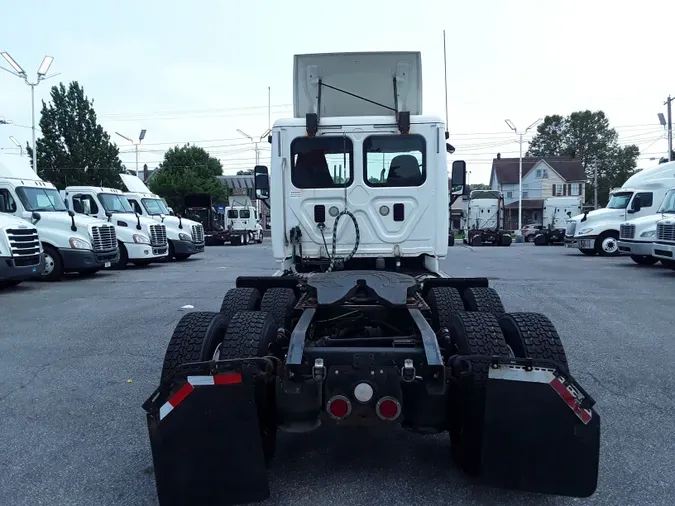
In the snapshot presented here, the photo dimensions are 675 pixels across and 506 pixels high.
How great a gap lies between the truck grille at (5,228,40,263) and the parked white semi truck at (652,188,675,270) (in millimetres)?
14985

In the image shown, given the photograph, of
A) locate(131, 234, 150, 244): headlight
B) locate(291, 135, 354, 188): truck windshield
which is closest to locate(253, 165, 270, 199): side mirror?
locate(291, 135, 354, 188): truck windshield

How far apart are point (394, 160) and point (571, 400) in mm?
3984

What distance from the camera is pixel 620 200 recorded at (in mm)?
22359

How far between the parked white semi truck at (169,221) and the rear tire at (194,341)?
17.8 m

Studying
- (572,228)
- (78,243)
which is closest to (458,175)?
(78,243)

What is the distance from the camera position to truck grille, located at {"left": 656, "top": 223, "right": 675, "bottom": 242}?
48.3 feet

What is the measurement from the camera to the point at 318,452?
4066mm

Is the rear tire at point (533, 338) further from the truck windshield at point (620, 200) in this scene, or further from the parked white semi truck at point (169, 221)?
the truck windshield at point (620, 200)

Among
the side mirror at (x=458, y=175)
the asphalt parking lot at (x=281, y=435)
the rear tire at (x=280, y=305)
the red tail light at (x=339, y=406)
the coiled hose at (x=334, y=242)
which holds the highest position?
the side mirror at (x=458, y=175)

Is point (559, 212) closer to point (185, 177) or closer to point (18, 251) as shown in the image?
point (185, 177)

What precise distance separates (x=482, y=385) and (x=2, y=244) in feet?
38.0

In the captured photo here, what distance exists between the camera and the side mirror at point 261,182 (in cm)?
697

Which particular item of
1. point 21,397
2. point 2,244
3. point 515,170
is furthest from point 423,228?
point 515,170

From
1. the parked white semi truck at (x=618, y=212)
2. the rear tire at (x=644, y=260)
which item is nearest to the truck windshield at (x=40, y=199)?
the rear tire at (x=644, y=260)
